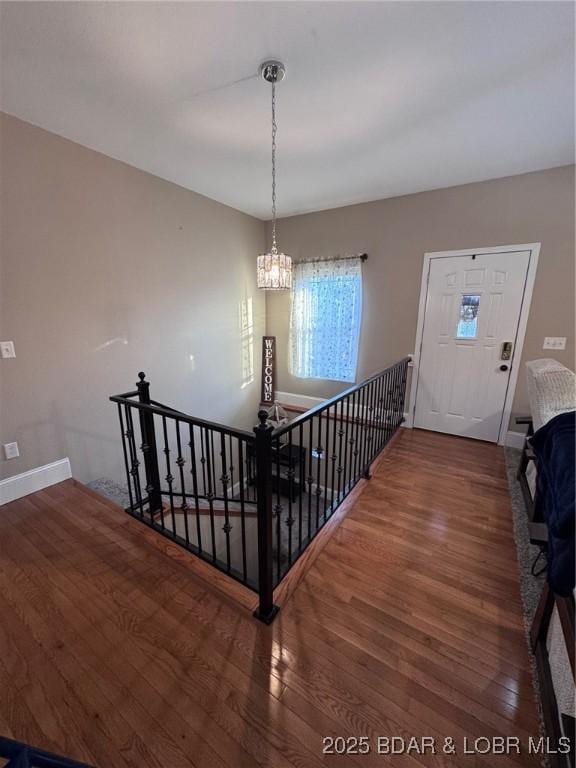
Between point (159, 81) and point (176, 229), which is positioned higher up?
point (159, 81)

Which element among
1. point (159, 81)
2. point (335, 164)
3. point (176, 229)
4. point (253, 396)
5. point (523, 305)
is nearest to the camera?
point (159, 81)

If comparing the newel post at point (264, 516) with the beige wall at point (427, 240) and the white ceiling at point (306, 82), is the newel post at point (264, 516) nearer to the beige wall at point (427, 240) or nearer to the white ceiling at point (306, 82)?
the white ceiling at point (306, 82)

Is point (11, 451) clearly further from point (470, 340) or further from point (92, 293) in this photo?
point (470, 340)

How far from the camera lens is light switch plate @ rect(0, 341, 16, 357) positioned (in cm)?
211

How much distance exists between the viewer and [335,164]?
2.69 m

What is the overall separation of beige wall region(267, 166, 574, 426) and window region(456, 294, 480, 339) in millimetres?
457

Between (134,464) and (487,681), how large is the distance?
2.08 metres

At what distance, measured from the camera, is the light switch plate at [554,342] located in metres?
2.84

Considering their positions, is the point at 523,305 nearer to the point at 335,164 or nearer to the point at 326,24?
the point at 335,164

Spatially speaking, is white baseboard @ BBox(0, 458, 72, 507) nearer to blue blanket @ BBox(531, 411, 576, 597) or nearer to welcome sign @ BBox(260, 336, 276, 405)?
welcome sign @ BBox(260, 336, 276, 405)

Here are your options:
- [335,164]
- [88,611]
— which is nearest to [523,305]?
[335,164]

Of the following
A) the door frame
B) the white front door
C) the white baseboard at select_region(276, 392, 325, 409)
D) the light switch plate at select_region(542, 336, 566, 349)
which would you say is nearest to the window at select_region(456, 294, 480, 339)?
the white front door

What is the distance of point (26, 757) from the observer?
588 mm

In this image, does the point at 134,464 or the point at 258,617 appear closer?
the point at 258,617
